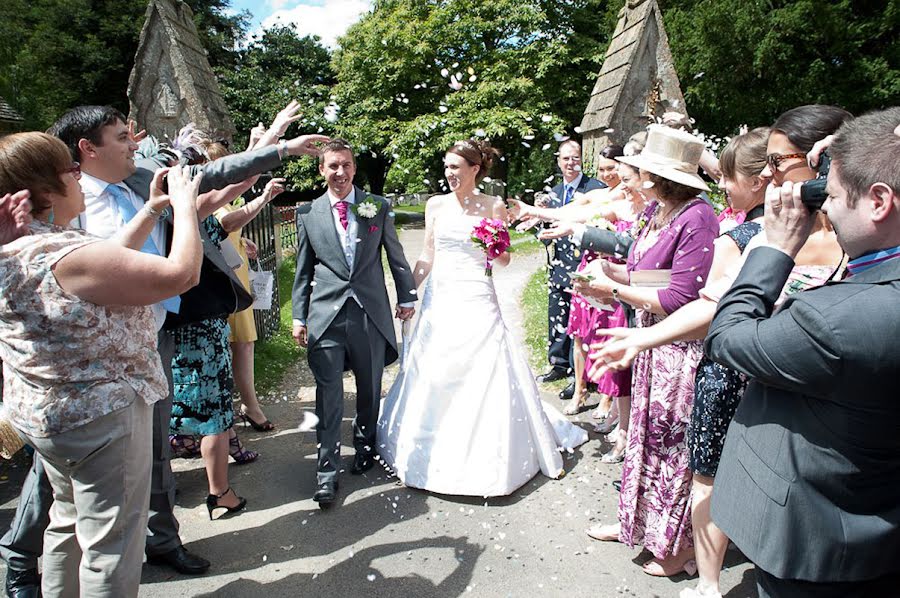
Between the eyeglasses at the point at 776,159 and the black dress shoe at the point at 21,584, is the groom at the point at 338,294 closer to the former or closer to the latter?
the black dress shoe at the point at 21,584

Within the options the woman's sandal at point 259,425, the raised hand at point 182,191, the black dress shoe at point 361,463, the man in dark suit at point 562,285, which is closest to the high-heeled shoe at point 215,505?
the black dress shoe at point 361,463

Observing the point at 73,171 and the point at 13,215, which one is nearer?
the point at 13,215

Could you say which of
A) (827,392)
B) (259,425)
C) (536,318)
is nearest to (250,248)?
(259,425)

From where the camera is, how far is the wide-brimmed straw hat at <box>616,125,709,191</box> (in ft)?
10.3

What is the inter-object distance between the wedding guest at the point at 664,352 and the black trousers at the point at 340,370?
1878 millimetres

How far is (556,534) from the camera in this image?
375cm

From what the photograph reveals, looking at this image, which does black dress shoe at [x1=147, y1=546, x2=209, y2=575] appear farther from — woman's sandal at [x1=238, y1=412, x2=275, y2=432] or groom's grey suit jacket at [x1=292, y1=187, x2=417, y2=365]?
woman's sandal at [x1=238, y1=412, x2=275, y2=432]

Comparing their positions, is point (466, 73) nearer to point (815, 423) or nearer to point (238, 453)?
point (238, 453)

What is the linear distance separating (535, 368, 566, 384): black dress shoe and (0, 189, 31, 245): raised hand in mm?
5404

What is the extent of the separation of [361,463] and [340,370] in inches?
33.4

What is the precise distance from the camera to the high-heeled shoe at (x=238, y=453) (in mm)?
4812

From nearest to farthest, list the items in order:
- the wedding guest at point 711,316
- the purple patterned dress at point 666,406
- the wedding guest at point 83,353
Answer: the wedding guest at point 83,353
the wedding guest at point 711,316
the purple patterned dress at point 666,406

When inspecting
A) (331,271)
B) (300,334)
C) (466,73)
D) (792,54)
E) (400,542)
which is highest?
(466,73)

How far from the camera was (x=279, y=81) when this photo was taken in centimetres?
2880
